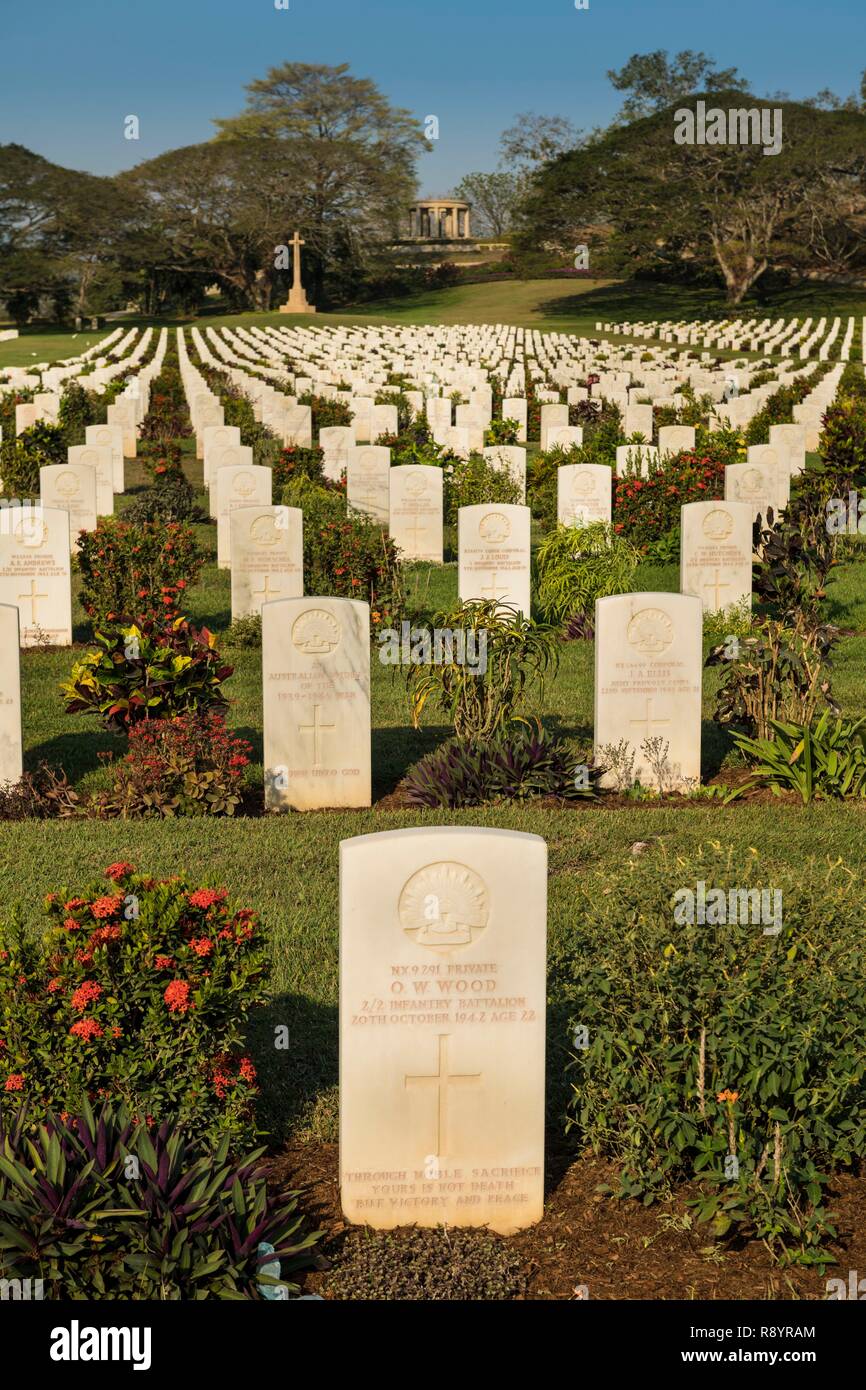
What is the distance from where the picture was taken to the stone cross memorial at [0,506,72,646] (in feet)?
44.1

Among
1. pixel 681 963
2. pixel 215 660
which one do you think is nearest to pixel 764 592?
pixel 215 660

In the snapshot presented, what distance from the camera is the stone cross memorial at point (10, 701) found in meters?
9.64

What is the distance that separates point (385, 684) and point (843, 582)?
5702 mm

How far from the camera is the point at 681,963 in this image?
17.4ft

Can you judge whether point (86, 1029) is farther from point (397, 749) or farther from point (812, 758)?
point (397, 749)

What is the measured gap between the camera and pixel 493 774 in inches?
382

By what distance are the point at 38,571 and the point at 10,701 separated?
4132 millimetres

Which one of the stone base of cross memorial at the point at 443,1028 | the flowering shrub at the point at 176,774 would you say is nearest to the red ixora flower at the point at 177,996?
the stone base of cross memorial at the point at 443,1028

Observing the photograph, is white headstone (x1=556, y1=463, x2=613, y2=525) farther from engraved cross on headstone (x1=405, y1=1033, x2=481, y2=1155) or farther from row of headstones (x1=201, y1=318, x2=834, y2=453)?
engraved cross on headstone (x1=405, y1=1033, x2=481, y2=1155)

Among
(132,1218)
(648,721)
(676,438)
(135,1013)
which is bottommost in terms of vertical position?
(132,1218)

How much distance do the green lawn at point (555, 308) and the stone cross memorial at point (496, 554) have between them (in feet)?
145

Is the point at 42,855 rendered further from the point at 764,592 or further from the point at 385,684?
the point at 764,592

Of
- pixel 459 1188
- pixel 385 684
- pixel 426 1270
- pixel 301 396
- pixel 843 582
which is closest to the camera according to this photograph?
pixel 426 1270

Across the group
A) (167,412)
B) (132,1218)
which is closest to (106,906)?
(132,1218)
